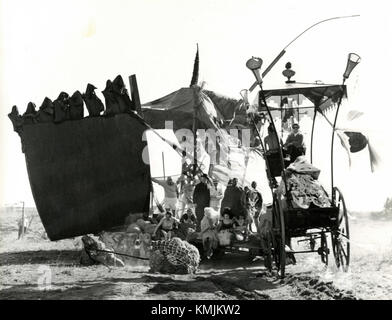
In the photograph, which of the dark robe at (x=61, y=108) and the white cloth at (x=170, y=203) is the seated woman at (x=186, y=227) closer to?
the white cloth at (x=170, y=203)

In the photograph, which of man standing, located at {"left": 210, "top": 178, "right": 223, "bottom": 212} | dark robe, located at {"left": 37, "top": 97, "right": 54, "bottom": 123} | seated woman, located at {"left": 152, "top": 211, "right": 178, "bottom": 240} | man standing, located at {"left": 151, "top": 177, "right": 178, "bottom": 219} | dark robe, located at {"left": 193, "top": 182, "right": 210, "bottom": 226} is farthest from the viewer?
dark robe, located at {"left": 37, "top": 97, "right": 54, "bottom": 123}

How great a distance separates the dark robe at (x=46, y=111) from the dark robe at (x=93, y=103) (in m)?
0.96

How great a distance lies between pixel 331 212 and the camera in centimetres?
864

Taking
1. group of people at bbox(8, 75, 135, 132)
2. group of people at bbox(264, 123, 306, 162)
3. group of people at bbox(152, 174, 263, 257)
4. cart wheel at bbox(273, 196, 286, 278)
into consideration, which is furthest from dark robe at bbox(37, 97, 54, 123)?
cart wheel at bbox(273, 196, 286, 278)

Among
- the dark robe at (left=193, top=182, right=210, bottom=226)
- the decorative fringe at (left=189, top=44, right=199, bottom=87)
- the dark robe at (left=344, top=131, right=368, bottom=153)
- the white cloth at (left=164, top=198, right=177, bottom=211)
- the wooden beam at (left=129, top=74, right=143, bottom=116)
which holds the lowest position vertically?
the white cloth at (left=164, top=198, right=177, bottom=211)

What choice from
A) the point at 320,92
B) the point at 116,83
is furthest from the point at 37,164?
the point at 320,92

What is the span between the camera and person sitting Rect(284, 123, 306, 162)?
949cm

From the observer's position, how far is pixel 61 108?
14.4 metres

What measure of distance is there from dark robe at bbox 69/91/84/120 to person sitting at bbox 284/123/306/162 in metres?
6.57

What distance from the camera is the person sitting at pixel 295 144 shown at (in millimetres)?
9492

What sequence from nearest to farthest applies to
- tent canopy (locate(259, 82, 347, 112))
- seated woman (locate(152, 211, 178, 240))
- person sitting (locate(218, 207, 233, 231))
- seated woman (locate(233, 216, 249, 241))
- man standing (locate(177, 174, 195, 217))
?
tent canopy (locate(259, 82, 347, 112)) → seated woman (locate(233, 216, 249, 241)) → person sitting (locate(218, 207, 233, 231)) → seated woman (locate(152, 211, 178, 240)) → man standing (locate(177, 174, 195, 217))

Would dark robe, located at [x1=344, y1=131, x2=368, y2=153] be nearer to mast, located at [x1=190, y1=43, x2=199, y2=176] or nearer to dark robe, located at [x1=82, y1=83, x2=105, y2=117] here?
mast, located at [x1=190, y1=43, x2=199, y2=176]

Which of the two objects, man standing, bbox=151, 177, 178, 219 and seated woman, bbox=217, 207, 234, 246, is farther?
man standing, bbox=151, 177, 178, 219

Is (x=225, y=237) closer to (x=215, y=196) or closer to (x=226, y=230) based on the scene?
(x=226, y=230)
